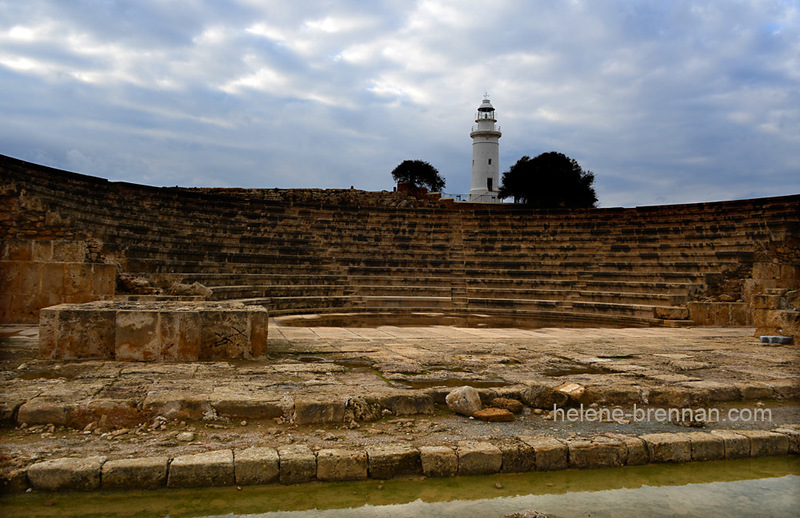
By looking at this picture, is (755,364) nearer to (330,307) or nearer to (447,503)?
(447,503)

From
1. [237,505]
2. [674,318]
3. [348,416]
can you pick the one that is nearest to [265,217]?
[674,318]

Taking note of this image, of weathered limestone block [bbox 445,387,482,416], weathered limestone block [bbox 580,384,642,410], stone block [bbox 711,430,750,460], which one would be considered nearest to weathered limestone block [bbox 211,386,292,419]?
weathered limestone block [bbox 445,387,482,416]

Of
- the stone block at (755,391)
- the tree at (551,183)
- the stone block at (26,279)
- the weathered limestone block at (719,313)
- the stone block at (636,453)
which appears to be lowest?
the stone block at (636,453)

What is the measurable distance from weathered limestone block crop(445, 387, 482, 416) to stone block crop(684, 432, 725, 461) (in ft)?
Result: 5.29

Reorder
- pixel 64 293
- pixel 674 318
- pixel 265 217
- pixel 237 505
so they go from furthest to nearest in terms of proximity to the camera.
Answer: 1. pixel 265 217
2. pixel 674 318
3. pixel 64 293
4. pixel 237 505

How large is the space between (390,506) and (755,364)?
568 centimetres

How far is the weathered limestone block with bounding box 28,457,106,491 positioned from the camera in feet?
9.95

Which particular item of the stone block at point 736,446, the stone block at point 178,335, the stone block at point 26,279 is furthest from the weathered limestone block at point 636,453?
the stone block at point 26,279

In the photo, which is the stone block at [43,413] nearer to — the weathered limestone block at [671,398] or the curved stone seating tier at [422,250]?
the weathered limestone block at [671,398]

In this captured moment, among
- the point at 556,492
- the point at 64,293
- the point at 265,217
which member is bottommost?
the point at 556,492

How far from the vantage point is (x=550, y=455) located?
370 centimetres

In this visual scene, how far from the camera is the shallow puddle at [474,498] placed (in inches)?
116

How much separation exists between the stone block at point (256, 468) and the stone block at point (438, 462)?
36.5 inches

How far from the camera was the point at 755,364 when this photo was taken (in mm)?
6645
